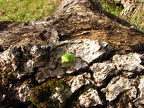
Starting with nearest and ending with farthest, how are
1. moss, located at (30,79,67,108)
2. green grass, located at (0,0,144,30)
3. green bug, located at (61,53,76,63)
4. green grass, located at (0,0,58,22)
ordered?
1. moss, located at (30,79,67,108)
2. green bug, located at (61,53,76,63)
3. green grass, located at (0,0,144,30)
4. green grass, located at (0,0,58,22)

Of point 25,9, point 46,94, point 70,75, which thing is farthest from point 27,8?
point 46,94

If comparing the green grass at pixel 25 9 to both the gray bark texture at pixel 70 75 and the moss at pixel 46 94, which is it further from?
the moss at pixel 46 94

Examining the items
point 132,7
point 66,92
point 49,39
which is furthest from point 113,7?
point 66,92

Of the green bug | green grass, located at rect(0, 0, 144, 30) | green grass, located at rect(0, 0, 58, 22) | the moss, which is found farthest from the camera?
green grass, located at rect(0, 0, 58, 22)

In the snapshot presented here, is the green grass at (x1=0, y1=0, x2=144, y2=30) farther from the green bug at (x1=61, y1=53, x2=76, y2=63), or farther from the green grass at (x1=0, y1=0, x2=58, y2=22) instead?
the green bug at (x1=61, y1=53, x2=76, y2=63)

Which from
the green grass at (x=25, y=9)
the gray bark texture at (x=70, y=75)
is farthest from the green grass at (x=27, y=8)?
the gray bark texture at (x=70, y=75)

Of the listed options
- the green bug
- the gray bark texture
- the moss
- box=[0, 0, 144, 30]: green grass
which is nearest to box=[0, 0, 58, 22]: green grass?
box=[0, 0, 144, 30]: green grass

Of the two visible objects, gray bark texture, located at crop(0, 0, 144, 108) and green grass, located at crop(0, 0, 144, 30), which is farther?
green grass, located at crop(0, 0, 144, 30)

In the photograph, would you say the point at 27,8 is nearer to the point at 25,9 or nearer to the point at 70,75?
the point at 25,9
